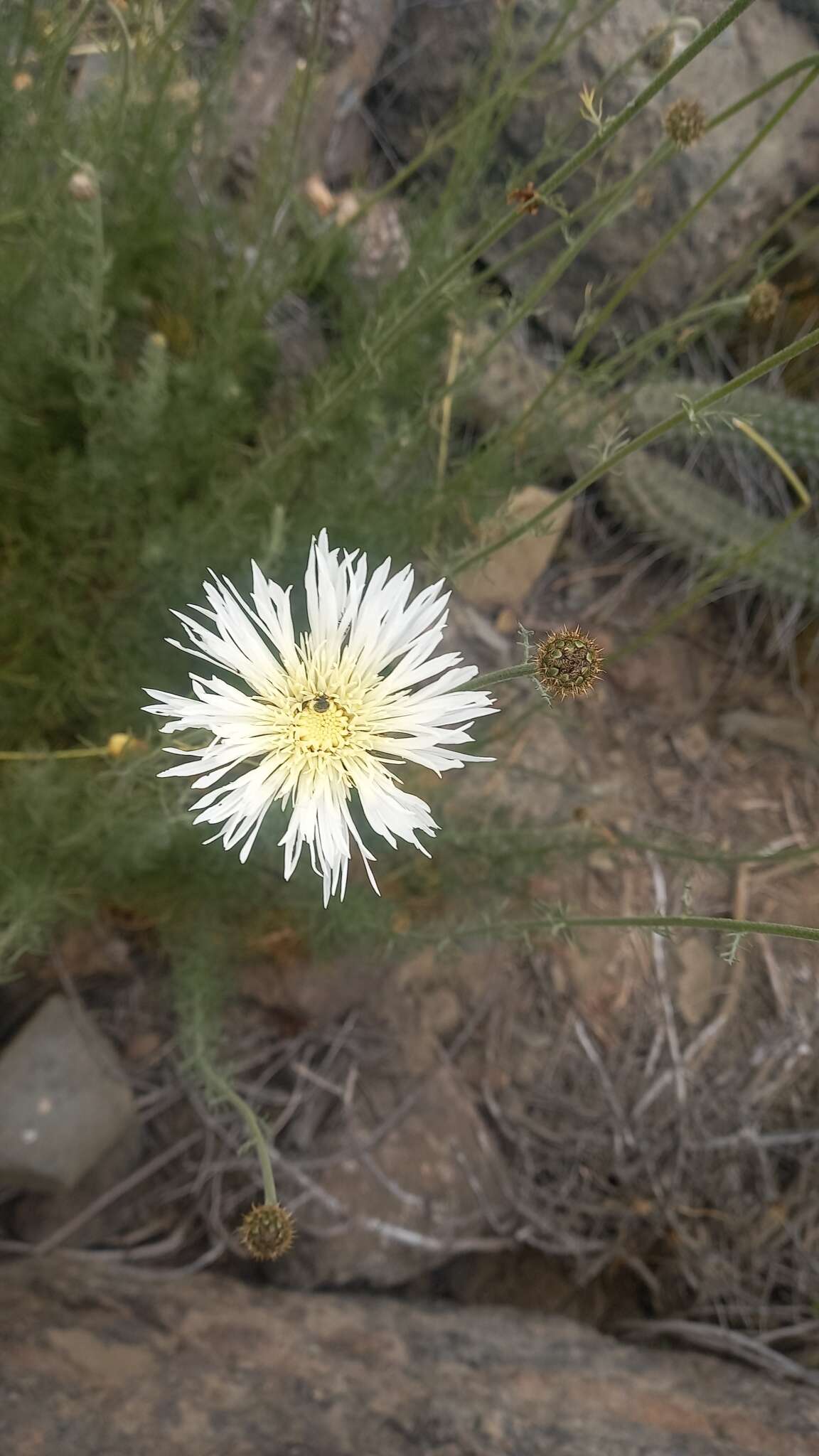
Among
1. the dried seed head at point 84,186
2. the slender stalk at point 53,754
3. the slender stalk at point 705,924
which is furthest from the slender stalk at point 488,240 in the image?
the slender stalk at point 705,924

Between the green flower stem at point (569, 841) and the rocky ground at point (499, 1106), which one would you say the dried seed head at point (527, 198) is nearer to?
the rocky ground at point (499, 1106)

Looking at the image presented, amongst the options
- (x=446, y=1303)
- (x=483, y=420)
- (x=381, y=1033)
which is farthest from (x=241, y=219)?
(x=446, y=1303)

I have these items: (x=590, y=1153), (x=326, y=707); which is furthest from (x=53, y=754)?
(x=590, y=1153)

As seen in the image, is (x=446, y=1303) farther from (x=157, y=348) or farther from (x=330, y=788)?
(x=157, y=348)

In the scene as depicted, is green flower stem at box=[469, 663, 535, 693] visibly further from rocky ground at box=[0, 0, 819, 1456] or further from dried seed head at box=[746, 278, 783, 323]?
dried seed head at box=[746, 278, 783, 323]

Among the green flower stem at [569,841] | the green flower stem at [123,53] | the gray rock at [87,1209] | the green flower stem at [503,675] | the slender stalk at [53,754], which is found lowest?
the gray rock at [87,1209]

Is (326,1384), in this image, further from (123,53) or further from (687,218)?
(123,53)

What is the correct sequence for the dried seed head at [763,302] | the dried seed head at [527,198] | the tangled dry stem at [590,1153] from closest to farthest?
the dried seed head at [527,198] < the dried seed head at [763,302] < the tangled dry stem at [590,1153]

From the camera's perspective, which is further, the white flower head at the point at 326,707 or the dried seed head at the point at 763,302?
the dried seed head at the point at 763,302
